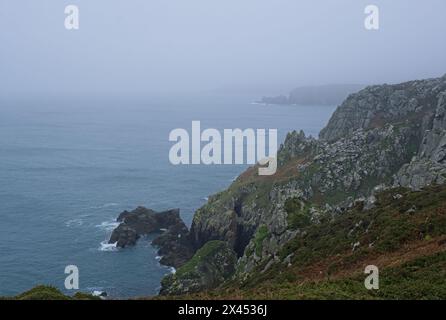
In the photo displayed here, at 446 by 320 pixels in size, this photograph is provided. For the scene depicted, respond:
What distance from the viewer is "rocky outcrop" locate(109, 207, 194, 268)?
73.1 metres

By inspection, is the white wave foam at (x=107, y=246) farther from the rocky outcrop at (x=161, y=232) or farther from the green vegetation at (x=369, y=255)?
the green vegetation at (x=369, y=255)

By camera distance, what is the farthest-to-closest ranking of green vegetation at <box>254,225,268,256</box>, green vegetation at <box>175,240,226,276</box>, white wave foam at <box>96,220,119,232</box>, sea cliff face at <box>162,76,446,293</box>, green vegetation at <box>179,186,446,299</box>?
white wave foam at <box>96,220,119,232</box>, sea cliff face at <box>162,76,446,293</box>, green vegetation at <box>175,240,226,276</box>, green vegetation at <box>254,225,268,256</box>, green vegetation at <box>179,186,446,299</box>

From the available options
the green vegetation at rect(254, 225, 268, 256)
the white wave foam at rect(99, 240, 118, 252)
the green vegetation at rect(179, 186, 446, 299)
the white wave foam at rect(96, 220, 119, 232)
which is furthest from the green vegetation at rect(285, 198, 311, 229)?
the white wave foam at rect(96, 220, 119, 232)

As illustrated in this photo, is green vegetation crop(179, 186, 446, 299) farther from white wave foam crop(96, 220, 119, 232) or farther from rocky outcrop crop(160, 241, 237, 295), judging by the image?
white wave foam crop(96, 220, 119, 232)

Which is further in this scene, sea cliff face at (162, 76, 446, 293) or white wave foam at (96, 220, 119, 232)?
white wave foam at (96, 220, 119, 232)

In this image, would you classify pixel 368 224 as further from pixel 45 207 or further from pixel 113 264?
pixel 45 207

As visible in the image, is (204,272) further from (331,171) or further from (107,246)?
(331,171)

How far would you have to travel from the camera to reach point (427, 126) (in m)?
76.2

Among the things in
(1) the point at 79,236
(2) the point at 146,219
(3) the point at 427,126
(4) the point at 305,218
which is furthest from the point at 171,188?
(4) the point at 305,218

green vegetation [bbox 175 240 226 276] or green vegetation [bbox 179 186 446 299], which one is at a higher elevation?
green vegetation [bbox 179 186 446 299]

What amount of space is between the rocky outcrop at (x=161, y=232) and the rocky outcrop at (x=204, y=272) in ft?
30.5

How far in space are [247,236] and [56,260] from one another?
28.7m

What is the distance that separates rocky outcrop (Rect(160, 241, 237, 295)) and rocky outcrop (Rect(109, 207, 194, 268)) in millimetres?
9310

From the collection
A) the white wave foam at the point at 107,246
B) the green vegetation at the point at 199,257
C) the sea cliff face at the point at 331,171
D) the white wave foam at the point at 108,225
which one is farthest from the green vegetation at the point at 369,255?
the white wave foam at the point at 108,225
